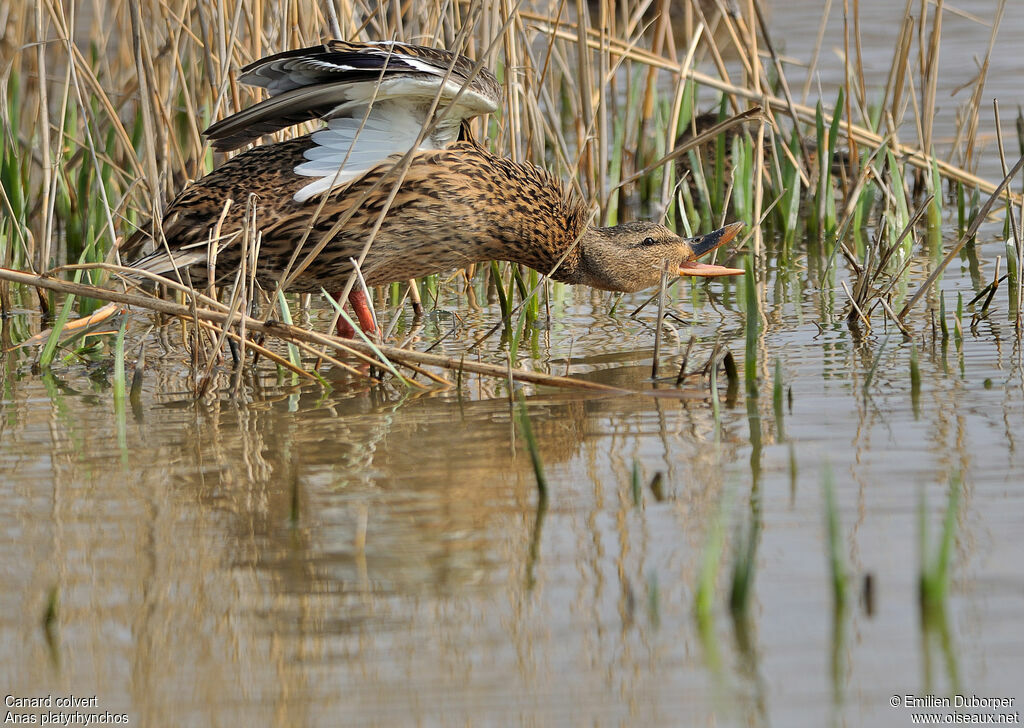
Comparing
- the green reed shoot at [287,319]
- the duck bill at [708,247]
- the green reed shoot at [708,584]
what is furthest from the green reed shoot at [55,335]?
the green reed shoot at [708,584]

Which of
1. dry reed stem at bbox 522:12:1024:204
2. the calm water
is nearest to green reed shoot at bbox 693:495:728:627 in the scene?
the calm water

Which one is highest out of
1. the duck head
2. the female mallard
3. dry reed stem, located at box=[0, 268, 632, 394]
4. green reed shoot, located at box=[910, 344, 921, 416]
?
the female mallard

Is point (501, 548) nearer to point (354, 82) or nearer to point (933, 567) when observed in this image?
point (933, 567)

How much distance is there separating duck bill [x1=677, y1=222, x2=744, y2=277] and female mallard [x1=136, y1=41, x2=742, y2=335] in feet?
0.05

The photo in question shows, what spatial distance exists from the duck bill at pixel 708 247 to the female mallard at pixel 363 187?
16 mm

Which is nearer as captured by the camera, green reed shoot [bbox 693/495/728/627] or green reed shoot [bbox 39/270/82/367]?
green reed shoot [bbox 693/495/728/627]

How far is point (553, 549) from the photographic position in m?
2.70

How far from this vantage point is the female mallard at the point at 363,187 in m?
4.43

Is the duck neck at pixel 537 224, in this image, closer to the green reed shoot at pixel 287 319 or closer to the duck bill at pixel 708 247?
the duck bill at pixel 708 247

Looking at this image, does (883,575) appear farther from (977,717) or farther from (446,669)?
(446,669)

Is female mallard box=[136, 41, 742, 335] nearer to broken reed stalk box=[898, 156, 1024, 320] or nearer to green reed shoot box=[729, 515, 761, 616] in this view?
broken reed stalk box=[898, 156, 1024, 320]

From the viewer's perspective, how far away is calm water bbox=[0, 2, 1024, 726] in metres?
2.13

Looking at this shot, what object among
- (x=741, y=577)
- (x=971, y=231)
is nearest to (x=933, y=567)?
(x=741, y=577)

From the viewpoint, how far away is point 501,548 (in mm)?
2736
